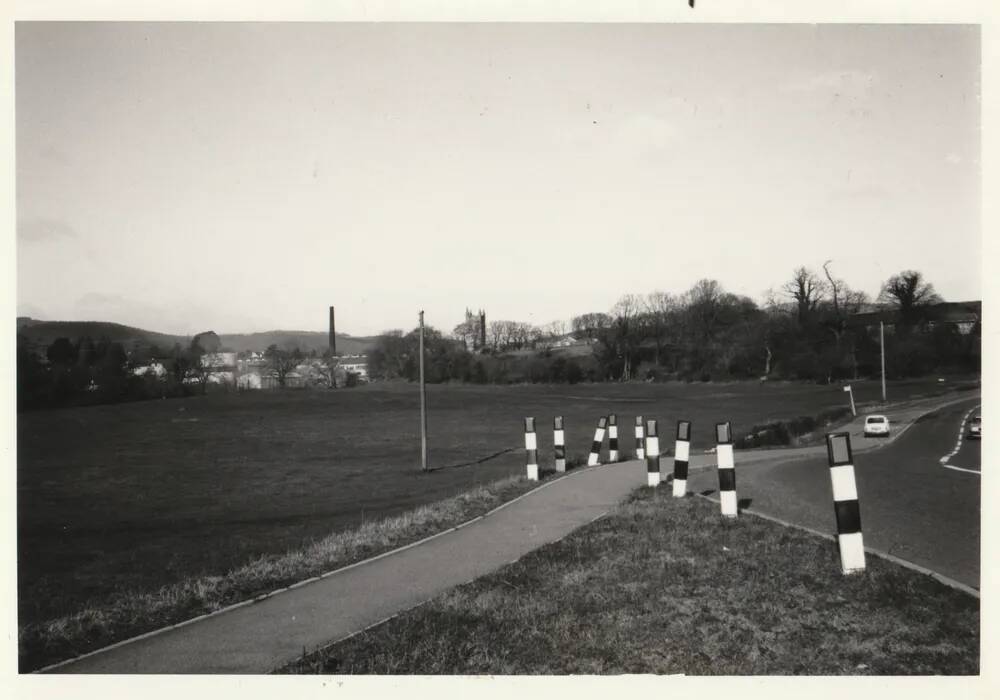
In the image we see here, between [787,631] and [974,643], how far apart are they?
3.25 ft

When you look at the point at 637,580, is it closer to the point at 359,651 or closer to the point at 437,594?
the point at 437,594

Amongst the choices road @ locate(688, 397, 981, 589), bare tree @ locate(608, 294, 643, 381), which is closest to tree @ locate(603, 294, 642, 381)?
bare tree @ locate(608, 294, 643, 381)

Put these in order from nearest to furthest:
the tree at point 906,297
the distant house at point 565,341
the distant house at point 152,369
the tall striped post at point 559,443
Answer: the tall striped post at point 559,443 → the tree at point 906,297 → the distant house at point 152,369 → the distant house at point 565,341

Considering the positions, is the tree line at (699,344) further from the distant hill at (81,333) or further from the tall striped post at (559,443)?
the tall striped post at (559,443)

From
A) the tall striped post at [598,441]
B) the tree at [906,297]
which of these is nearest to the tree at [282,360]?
the tree at [906,297]

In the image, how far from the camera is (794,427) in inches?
1094

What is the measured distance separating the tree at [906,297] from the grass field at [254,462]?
4.93m

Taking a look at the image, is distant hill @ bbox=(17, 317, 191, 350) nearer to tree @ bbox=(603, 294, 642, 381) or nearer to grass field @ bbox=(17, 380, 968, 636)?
grass field @ bbox=(17, 380, 968, 636)

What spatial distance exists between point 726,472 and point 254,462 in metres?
24.0

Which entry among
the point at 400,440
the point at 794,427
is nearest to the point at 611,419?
the point at 794,427

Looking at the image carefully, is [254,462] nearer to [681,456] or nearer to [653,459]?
[653,459]

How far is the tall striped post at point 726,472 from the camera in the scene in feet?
23.2

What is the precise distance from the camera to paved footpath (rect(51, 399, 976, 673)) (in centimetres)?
423

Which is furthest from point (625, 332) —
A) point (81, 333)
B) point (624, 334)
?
point (81, 333)
